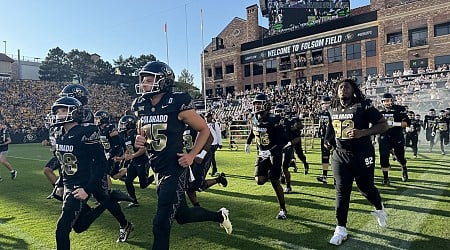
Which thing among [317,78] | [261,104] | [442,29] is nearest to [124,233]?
[261,104]

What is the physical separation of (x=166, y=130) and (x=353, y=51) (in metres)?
39.5

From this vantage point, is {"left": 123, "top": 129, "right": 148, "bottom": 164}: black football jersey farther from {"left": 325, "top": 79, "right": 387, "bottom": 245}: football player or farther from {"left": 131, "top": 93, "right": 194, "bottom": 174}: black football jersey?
{"left": 325, "top": 79, "right": 387, "bottom": 245}: football player

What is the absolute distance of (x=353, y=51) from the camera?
39.9m

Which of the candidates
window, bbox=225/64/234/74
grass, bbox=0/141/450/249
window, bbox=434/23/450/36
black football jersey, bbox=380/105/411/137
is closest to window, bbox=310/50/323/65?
window, bbox=434/23/450/36

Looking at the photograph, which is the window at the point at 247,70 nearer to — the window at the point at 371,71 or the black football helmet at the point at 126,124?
the window at the point at 371,71

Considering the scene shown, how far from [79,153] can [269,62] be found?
4472 cm

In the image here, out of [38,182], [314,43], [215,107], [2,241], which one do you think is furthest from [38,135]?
[2,241]

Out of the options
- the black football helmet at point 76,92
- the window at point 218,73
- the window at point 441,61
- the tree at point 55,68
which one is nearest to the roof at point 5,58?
the tree at point 55,68

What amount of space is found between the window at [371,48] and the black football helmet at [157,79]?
38552 millimetres

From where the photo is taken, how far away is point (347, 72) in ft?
134

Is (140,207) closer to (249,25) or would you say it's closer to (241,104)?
(241,104)

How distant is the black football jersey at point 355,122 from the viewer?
4.97 m

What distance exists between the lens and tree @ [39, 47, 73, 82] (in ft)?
206

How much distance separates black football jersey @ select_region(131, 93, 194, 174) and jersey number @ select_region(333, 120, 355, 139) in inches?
87.3
